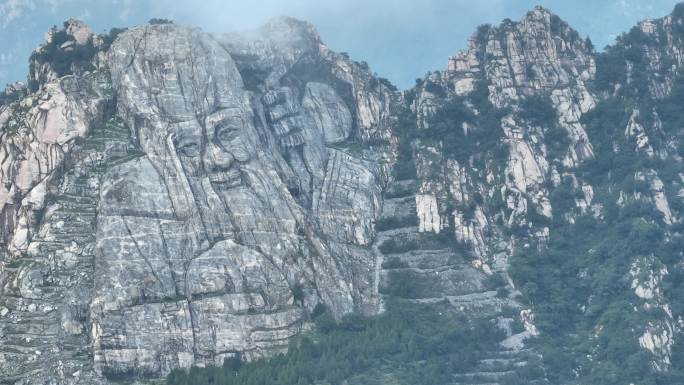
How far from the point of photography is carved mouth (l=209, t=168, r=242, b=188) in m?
173

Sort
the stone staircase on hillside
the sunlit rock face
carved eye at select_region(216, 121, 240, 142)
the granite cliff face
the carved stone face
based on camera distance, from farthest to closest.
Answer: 1. carved eye at select_region(216, 121, 240, 142)
2. the carved stone face
3. the stone staircase on hillside
4. the granite cliff face
5. the sunlit rock face

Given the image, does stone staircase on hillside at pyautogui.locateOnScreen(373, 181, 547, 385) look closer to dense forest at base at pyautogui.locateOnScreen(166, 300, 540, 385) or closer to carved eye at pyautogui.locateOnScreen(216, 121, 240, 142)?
dense forest at base at pyautogui.locateOnScreen(166, 300, 540, 385)

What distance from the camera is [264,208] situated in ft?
566

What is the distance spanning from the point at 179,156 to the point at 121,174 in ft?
21.3

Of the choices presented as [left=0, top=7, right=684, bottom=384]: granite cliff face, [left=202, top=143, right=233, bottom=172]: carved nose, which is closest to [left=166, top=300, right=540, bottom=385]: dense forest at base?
[left=0, top=7, right=684, bottom=384]: granite cliff face

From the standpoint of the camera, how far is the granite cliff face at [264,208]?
6324 inches

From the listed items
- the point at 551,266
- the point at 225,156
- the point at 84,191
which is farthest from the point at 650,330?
the point at 84,191

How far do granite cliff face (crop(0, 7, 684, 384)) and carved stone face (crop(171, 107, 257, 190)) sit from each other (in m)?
0.22

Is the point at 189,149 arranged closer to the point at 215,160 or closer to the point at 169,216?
the point at 215,160

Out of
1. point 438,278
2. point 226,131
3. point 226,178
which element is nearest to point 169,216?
point 226,178

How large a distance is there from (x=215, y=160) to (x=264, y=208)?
6.77 meters

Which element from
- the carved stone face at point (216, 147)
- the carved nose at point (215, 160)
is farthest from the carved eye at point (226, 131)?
the carved nose at point (215, 160)

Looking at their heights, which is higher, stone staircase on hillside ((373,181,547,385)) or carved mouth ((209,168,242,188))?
carved mouth ((209,168,242,188))

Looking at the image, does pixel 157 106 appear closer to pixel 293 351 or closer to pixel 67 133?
pixel 67 133
